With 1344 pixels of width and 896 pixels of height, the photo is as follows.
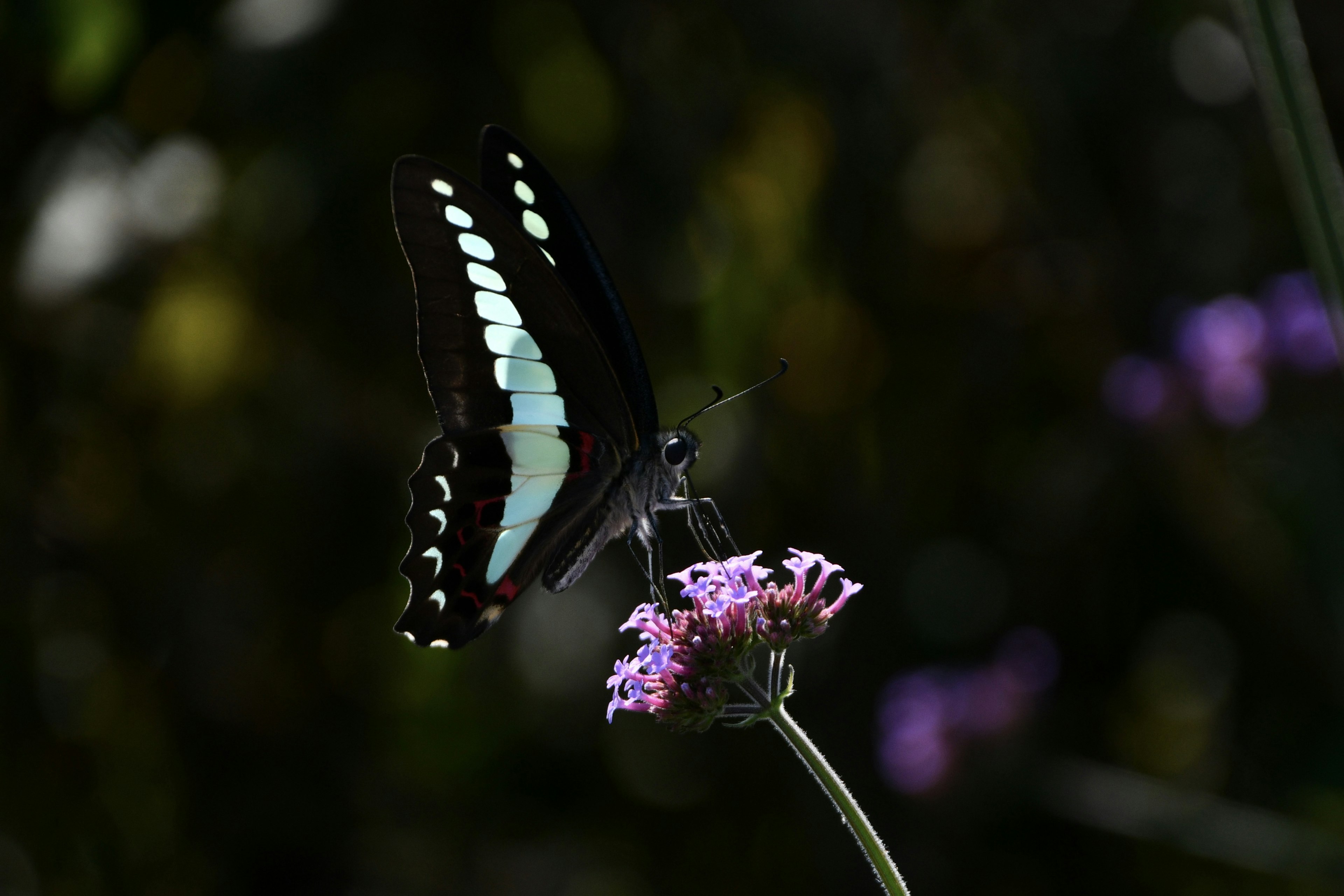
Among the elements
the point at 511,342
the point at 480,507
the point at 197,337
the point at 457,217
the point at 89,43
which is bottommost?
the point at 480,507

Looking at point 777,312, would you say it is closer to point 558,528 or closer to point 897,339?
point 897,339

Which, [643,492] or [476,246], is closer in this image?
[476,246]

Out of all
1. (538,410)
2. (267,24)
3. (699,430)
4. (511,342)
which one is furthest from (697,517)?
(267,24)

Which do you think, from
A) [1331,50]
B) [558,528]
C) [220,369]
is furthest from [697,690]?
[1331,50]

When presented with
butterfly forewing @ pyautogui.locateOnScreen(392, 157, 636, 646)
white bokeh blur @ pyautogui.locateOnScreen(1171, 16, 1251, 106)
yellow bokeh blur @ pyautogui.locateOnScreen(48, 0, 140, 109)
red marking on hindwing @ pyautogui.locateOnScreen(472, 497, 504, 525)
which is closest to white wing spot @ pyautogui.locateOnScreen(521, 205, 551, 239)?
butterfly forewing @ pyautogui.locateOnScreen(392, 157, 636, 646)

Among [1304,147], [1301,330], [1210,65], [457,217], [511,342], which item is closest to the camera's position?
[1304,147]

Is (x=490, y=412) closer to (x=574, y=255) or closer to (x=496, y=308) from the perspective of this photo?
(x=496, y=308)

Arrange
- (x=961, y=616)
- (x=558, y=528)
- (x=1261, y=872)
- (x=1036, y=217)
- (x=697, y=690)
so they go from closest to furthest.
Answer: (x=697, y=690)
(x=558, y=528)
(x=1261, y=872)
(x=961, y=616)
(x=1036, y=217)
